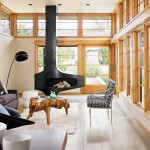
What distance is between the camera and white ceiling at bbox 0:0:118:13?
26.0 ft

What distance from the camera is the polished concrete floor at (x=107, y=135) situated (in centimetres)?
382

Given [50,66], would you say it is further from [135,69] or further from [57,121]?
[135,69]

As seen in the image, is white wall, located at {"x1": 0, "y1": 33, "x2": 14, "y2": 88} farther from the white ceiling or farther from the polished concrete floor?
the polished concrete floor

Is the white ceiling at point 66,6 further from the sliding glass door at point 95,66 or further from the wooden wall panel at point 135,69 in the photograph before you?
the wooden wall panel at point 135,69

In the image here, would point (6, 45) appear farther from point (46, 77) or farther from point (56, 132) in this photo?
point (56, 132)

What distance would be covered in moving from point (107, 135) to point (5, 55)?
5701mm

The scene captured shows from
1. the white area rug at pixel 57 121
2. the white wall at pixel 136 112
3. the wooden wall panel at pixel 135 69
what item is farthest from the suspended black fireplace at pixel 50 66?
the wooden wall panel at pixel 135 69

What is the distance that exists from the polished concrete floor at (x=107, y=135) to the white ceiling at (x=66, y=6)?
3945mm

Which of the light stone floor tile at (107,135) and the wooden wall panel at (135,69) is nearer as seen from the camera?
the light stone floor tile at (107,135)

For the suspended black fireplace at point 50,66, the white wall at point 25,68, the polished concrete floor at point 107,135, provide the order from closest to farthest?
1. the polished concrete floor at point 107,135
2. the suspended black fireplace at point 50,66
3. the white wall at point 25,68

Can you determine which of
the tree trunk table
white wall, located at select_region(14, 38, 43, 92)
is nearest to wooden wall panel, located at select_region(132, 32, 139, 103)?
the tree trunk table

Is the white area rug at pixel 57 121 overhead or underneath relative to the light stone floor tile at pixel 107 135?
overhead

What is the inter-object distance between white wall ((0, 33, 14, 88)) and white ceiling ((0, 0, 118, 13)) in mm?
1140

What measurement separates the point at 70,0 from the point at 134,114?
4.23 meters
